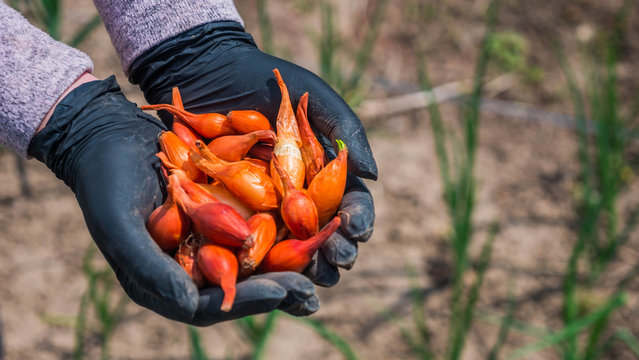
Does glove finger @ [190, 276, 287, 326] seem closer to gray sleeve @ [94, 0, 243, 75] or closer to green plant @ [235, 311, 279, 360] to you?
green plant @ [235, 311, 279, 360]

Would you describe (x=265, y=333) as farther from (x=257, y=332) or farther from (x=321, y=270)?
(x=321, y=270)

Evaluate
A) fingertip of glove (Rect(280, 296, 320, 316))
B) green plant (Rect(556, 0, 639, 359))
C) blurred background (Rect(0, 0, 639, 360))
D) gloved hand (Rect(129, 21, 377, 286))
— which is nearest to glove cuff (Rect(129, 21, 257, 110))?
gloved hand (Rect(129, 21, 377, 286))

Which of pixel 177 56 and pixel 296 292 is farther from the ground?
pixel 177 56

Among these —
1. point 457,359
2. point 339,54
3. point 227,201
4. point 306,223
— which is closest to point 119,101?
point 227,201

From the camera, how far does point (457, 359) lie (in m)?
1.18

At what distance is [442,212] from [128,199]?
1137mm

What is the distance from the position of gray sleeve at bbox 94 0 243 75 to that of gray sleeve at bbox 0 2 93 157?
0.49 feet

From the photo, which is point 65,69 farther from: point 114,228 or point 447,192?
point 447,192

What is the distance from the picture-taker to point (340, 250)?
2.99ft

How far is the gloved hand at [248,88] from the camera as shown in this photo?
96 cm

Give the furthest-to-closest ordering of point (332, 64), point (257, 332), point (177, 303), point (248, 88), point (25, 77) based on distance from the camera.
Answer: point (332, 64), point (257, 332), point (248, 88), point (25, 77), point (177, 303)

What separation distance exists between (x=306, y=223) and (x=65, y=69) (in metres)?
0.57

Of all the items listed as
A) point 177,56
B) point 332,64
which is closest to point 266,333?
point 177,56

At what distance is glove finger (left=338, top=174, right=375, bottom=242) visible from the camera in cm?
91
